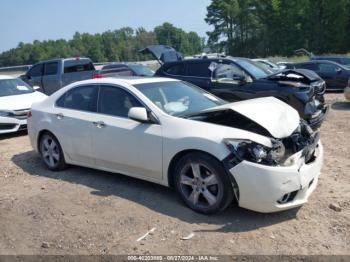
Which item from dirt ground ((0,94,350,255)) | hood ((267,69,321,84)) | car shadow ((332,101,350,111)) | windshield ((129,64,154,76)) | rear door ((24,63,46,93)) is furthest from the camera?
windshield ((129,64,154,76))

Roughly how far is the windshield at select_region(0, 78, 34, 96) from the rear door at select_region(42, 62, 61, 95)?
10.4ft

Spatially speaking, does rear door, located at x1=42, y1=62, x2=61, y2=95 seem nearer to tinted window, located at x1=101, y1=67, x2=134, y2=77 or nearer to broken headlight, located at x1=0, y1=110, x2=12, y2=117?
tinted window, located at x1=101, y1=67, x2=134, y2=77

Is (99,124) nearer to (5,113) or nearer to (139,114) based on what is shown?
(139,114)

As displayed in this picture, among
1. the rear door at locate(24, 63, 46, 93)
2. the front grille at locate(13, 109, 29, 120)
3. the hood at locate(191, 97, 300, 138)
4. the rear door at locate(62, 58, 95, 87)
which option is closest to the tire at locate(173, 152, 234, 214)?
the hood at locate(191, 97, 300, 138)

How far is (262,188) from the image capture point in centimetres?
408

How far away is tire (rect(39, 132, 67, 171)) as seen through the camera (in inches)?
250

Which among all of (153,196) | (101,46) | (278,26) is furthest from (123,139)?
(101,46)

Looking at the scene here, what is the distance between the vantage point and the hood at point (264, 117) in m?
4.43

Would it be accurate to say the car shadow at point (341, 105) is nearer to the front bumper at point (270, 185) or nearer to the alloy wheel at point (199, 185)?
the front bumper at point (270, 185)

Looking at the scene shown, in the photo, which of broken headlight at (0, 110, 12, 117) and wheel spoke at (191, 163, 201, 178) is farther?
broken headlight at (0, 110, 12, 117)

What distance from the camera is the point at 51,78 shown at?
14562 mm

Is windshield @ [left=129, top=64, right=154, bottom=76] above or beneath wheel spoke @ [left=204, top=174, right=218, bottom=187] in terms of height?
above

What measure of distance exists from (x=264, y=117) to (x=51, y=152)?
11.6 feet

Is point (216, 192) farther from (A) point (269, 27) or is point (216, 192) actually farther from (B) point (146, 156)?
(A) point (269, 27)
